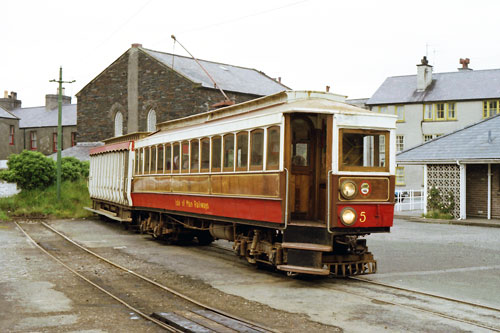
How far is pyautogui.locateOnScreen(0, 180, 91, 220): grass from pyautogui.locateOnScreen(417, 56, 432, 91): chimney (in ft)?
86.2

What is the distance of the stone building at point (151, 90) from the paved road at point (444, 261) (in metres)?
18.3

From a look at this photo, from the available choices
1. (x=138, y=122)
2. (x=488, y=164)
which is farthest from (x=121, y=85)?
(x=488, y=164)

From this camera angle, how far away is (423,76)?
44.4 meters

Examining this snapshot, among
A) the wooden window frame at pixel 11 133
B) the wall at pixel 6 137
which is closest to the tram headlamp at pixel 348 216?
the wall at pixel 6 137

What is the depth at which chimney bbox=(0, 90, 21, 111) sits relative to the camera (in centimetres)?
6869

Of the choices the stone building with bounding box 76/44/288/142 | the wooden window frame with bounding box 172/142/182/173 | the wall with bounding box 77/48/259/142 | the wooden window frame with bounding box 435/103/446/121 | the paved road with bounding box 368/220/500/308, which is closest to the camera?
the paved road with bounding box 368/220/500/308

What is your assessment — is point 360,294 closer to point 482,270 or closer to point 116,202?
point 482,270

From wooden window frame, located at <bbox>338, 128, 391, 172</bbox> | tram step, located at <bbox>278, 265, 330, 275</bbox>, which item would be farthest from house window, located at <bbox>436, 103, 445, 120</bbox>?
tram step, located at <bbox>278, 265, 330, 275</bbox>

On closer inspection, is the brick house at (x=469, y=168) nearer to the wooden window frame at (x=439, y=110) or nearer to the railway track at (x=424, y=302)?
the railway track at (x=424, y=302)

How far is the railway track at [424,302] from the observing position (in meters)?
7.70

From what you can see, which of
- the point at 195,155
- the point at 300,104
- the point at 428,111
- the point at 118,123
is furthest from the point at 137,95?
the point at 300,104

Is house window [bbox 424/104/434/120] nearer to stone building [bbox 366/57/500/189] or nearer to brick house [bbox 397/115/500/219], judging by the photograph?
stone building [bbox 366/57/500/189]

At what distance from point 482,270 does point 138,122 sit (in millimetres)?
30513

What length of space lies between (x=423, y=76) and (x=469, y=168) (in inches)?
868
